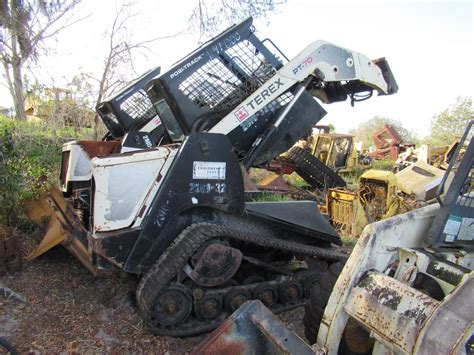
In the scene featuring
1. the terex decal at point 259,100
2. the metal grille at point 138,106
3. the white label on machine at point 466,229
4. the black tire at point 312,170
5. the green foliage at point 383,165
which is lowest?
the green foliage at point 383,165

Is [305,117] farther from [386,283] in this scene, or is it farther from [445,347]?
[445,347]

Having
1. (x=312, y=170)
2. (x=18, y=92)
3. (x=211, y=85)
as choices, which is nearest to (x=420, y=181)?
(x=312, y=170)

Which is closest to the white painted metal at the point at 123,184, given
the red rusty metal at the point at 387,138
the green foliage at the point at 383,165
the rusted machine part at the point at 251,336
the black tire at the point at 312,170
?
the rusted machine part at the point at 251,336

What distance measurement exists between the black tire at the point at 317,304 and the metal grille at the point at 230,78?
6.66ft

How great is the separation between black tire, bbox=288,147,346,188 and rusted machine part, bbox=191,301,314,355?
9226mm

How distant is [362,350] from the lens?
2.26 meters

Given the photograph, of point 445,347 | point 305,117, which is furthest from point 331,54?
point 445,347

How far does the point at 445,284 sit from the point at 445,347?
0.59 m

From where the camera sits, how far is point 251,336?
7.61 feet

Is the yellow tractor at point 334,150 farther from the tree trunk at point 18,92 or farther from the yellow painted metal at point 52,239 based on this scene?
the yellow painted metal at point 52,239

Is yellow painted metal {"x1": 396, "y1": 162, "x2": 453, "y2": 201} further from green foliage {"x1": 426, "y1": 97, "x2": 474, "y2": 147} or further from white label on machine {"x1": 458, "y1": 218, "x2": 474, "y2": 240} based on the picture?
green foliage {"x1": 426, "y1": 97, "x2": 474, "y2": 147}

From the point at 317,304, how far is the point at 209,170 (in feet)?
4.60

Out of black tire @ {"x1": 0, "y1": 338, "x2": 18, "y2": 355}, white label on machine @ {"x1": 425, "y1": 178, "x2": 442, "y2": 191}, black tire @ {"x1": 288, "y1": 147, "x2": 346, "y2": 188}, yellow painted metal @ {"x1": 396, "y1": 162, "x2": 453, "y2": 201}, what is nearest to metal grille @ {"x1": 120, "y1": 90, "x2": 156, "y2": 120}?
black tire @ {"x1": 0, "y1": 338, "x2": 18, "y2": 355}

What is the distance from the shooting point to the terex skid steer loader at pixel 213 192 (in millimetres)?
3258
